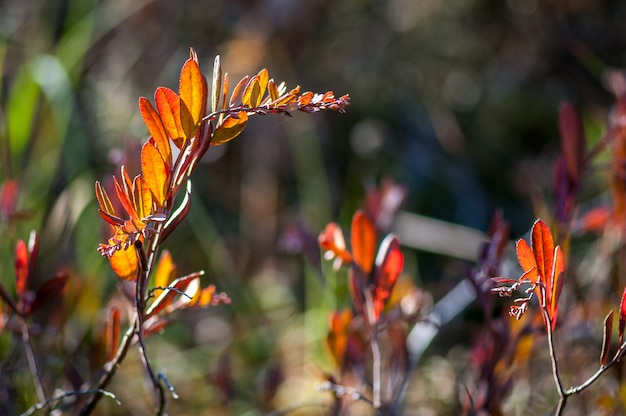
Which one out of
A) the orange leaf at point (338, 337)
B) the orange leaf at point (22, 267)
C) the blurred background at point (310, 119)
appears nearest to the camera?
the orange leaf at point (22, 267)

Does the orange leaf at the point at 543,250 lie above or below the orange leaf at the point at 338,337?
above

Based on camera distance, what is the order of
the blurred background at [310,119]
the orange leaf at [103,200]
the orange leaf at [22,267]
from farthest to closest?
the blurred background at [310,119] < the orange leaf at [22,267] < the orange leaf at [103,200]

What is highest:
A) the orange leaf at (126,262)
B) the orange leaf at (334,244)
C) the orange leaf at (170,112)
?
the orange leaf at (170,112)

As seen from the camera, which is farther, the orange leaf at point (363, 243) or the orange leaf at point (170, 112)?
the orange leaf at point (363, 243)

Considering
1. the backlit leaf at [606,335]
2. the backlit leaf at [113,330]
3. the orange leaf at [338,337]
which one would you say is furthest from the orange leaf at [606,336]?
the backlit leaf at [113,330]

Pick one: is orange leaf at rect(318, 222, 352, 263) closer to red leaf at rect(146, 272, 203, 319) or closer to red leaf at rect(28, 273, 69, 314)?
red leaf at rect(146, 272, 203, 319)

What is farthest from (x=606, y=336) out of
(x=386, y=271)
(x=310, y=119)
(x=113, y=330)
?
(x=310, y=119)

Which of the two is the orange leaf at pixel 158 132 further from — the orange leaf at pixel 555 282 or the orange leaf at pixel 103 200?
the orange leaf at pixel 555 282

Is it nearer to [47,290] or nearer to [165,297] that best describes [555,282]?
[165,297]
